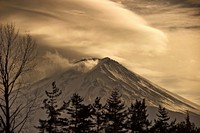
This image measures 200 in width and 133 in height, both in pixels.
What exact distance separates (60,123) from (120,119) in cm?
668

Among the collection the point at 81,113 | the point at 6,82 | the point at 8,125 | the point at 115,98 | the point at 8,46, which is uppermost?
the point at 115,98

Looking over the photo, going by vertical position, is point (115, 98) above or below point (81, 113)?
above

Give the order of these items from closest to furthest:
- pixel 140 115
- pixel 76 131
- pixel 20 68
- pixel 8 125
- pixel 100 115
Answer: pixel 8 125
pixel 20 68
pixel 76 131
pixel 140 115
pixel 100 115

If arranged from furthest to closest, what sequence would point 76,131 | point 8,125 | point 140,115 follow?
point 140,115 < point 76,131 < point 8,125

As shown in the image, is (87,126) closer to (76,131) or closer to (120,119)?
(76,131)


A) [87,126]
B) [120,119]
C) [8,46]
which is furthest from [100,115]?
[8,46]

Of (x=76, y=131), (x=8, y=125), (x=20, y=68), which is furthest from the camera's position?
(x=76, y=131)

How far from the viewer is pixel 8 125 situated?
50.6ft

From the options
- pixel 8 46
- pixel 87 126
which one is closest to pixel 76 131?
pixel 87 126

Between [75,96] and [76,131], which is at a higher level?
[75,96]

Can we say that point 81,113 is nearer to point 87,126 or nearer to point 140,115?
point 87,126

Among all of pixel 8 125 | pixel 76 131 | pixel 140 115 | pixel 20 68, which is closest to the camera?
pixel 8 125

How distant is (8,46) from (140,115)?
82.0 ft

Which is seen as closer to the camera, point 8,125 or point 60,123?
point 8,125
